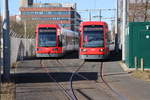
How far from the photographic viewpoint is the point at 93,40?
3484cm

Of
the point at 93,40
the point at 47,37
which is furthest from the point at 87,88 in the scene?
the point at 47,37

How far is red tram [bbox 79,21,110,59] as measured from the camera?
34.5m

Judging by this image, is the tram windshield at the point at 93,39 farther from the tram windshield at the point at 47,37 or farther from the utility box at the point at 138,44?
the utility box at the point at 138,44

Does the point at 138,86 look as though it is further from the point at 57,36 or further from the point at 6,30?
the point at 57,36

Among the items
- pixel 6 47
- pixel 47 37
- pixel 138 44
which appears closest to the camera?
pixel 6 47

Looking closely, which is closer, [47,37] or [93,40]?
[93,40]

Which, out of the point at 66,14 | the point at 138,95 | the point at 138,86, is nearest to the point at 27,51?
the point at 138,86

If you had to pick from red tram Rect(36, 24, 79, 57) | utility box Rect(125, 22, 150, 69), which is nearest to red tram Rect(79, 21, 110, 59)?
red tram Rect(36, 24, 79, 57)

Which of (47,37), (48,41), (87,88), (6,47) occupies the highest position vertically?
(6,47)

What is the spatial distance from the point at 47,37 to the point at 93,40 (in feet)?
16.4

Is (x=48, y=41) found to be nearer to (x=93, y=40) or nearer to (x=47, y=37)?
(x=47, y=37)

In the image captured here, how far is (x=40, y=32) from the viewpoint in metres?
38.2

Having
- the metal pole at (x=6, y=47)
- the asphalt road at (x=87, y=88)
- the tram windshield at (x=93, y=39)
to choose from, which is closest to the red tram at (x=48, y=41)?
the tram windshield at (x=93, y=39)

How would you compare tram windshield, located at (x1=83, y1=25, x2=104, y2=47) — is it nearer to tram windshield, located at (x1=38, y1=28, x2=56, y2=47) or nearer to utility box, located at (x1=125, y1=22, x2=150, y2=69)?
tram windshield, located at (x1=38, y1=28, x2=56, y2=47)
